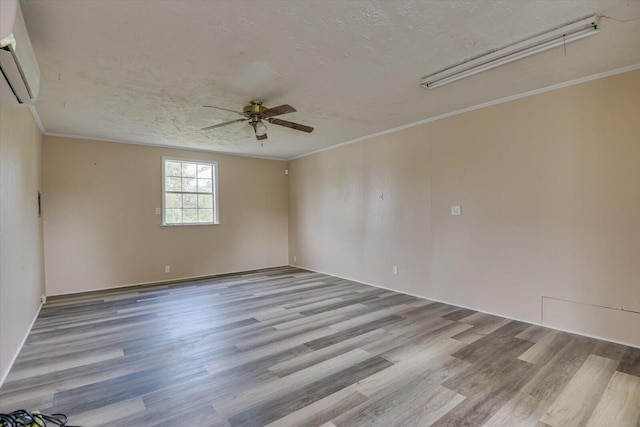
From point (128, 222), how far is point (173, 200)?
2.87ft

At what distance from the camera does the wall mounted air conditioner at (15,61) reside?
1.45 m

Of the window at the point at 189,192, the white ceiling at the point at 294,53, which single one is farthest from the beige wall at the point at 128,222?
the white ceiling at the point at 294,53

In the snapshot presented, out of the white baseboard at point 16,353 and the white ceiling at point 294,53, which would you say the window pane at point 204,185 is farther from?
the white baseboard at point 16,353

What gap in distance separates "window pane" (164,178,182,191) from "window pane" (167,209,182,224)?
430mm

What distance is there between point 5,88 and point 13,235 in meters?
1.50

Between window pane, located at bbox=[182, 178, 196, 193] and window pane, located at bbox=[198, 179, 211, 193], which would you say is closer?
window pane, located at bbox=[182, 178, 196, 193]

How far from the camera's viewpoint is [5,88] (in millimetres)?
1967

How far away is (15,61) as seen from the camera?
181cm

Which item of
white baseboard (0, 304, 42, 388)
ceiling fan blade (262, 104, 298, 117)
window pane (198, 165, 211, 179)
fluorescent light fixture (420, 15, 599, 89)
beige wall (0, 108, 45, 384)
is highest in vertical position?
fluorescent light fixture (420, 15, 599, 89)

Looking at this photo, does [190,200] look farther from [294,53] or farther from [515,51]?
[515,51]

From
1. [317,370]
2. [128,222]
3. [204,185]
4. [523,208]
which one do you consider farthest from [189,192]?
[523,208]

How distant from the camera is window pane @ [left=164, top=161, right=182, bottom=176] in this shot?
5.88 meters

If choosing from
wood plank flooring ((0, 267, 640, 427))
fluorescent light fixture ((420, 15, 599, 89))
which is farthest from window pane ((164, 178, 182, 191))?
fluorescent light fixture ((420, 15, 599, 89))

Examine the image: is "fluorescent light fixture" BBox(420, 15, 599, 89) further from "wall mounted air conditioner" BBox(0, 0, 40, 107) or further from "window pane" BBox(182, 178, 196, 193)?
"window pane" BBox(182, 178, 196, 193)
